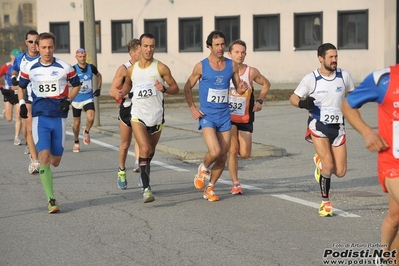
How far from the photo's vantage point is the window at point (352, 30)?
130 feet

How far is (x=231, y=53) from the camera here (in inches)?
452

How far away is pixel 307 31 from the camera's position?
4138 centimetres

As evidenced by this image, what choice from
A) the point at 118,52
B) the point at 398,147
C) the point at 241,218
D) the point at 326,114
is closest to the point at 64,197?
the point at 241,218

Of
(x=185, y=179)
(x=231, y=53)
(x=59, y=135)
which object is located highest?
(x=231, y=53)

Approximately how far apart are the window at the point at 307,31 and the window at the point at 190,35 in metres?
5.13

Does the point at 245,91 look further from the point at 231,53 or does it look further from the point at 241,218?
the point at 241,218

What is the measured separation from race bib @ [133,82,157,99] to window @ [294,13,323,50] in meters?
30.6

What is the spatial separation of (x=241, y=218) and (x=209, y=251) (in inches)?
67.6

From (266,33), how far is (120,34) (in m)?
8.14

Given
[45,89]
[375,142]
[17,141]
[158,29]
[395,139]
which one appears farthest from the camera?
[158,29]

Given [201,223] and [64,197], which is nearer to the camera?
[201,223]

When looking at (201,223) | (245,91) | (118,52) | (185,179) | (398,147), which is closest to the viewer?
(398,147)

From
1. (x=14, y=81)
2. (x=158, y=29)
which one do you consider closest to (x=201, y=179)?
(x=14, y=81)

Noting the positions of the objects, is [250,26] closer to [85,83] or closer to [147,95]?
[85,83]
